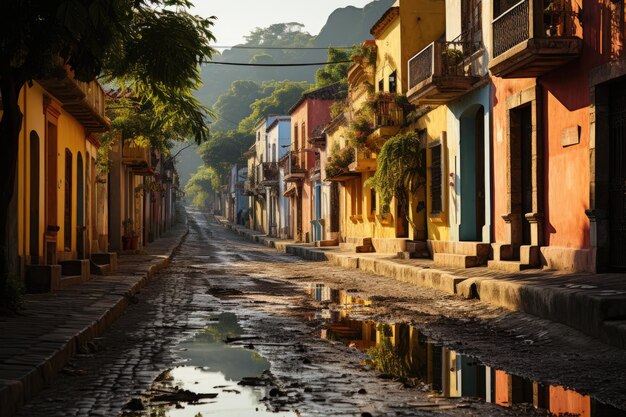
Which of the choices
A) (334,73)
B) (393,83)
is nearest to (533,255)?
(393,83)

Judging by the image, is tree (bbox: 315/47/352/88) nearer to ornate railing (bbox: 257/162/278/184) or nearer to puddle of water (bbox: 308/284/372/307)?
ornate railing (bbox: 257/162/278/184)

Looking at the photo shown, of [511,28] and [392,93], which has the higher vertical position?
[392,93]

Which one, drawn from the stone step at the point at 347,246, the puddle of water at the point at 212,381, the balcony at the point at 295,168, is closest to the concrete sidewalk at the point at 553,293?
the puddle of water at the point at 212,381

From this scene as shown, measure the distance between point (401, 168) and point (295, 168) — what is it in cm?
→ 2680

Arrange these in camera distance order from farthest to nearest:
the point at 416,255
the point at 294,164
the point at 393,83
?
the point at 294,164
the point at 393,83
the point at 416,255

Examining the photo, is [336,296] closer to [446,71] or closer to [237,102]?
[446,71]

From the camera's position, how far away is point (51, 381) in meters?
6.31

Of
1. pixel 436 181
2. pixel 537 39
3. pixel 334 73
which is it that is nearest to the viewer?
pixel 537 39

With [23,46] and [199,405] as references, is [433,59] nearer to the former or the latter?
[23,46]

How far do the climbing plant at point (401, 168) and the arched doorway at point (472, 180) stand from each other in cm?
320

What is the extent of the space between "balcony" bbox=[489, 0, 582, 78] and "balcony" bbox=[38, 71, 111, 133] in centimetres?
695

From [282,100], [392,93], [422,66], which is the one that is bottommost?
[422,66]

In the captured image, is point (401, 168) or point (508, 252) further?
point (401, 168)

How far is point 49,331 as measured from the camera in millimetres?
8031
